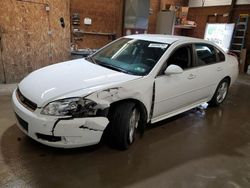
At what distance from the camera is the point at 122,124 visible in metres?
2.44

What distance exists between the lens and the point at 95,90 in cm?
226

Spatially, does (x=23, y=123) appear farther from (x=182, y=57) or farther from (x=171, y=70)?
(x=182, y=57)

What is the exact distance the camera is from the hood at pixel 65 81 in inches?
88.1

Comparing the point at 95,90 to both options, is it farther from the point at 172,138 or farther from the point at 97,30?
the point at 97,30

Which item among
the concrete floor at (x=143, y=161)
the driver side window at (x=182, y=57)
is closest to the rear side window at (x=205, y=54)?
the driver side window at (x=182, y=57)

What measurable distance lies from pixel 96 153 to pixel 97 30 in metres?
5.73

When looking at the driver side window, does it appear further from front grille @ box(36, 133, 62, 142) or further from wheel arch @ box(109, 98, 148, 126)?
front grille @ box(36, 133, 62, 142)

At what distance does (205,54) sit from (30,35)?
360 centimetres

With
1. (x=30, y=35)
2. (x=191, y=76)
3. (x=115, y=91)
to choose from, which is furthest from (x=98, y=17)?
(x=115, y=91)

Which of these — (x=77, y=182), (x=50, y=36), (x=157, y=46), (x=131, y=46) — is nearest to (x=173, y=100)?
(x=157, y=46)

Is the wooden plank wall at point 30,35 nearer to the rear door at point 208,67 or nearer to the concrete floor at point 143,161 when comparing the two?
the concrete floor at point 143,161

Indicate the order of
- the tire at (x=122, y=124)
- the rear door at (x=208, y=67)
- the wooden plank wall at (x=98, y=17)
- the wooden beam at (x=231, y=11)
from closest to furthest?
1. the tire at (x=122, y=124)
2. the rear door at (x=208, y=67)
3. the wooden plank wall at (x=98, y=17)
4. the wooden beam at (x=231, y=11)

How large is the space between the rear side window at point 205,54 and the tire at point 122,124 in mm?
1467

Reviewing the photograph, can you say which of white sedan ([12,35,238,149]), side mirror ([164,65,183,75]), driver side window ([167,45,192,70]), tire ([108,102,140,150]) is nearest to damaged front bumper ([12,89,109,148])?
white sedan ([12,35,238,149])
